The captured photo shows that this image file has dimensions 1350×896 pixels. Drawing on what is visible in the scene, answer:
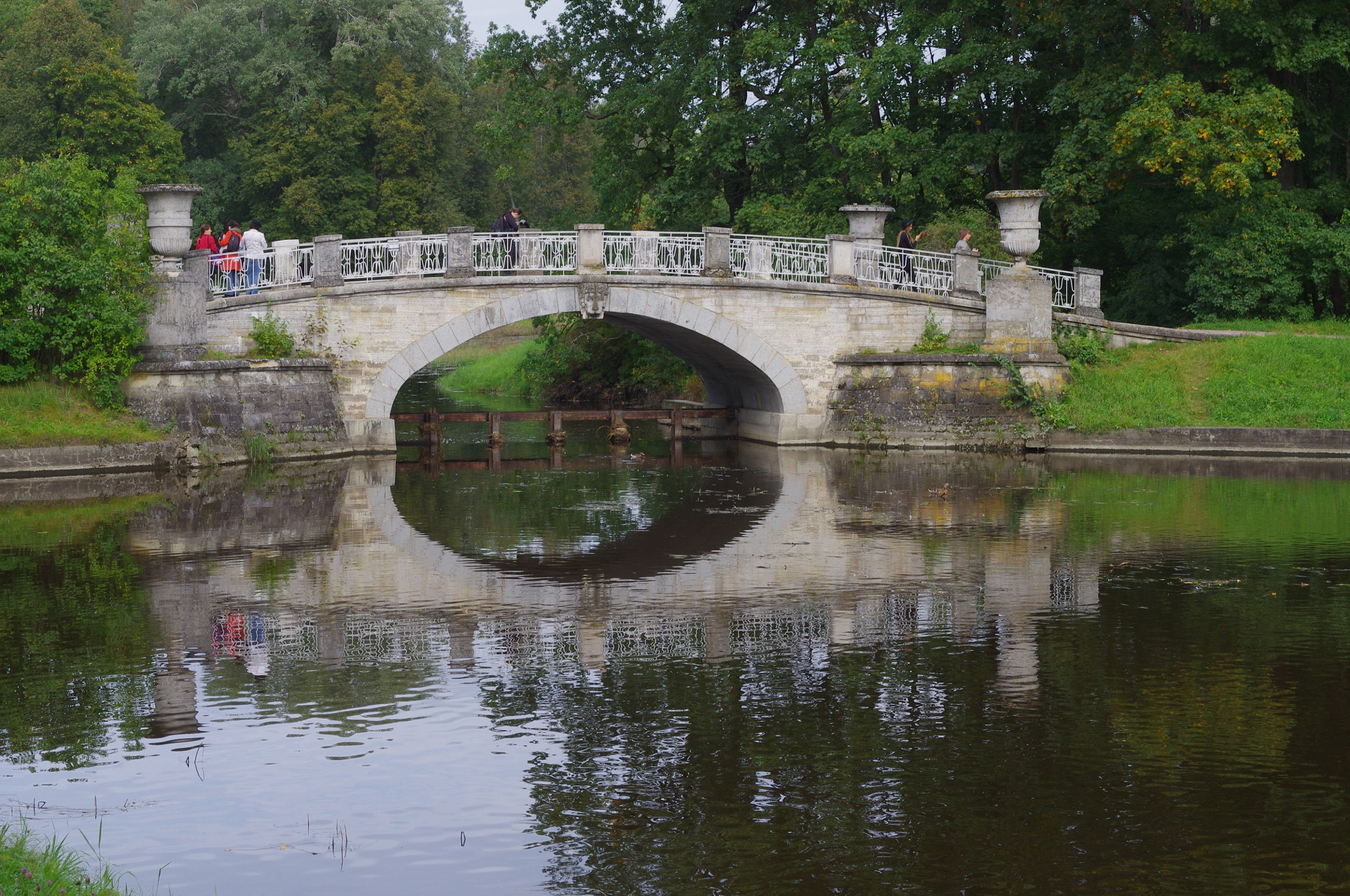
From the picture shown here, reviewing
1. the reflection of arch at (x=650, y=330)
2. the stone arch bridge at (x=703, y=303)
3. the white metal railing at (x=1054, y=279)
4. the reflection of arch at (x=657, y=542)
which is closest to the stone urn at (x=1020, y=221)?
the stone arch bridge at (x=703, y=303)

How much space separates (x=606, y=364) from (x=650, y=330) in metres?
8.49

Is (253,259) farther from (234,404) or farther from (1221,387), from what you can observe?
(1221,387)

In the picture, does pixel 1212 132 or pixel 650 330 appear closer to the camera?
pixel 1212 132

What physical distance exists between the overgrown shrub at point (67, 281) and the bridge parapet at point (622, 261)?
1916 mm

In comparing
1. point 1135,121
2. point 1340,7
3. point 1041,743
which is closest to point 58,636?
point 1041,743

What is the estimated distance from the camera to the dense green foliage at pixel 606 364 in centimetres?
3291

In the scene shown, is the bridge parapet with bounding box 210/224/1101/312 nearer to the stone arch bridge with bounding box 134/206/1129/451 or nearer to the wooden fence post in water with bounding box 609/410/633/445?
the stone arch bridge with bounding box 134/206/1129/451

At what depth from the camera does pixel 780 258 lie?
23484 mm

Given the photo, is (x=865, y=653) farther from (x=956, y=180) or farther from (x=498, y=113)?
(x=498, y=113)

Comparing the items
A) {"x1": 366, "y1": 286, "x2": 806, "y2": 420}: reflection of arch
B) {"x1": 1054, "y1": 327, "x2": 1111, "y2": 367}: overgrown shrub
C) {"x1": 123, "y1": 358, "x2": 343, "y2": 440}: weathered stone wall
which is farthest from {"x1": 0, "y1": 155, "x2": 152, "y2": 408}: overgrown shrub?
{"x1": 1054, "y1": 327, "x2": 1111, "y2": 367}: overgrown shrub

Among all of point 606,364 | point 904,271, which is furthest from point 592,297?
point 606,364

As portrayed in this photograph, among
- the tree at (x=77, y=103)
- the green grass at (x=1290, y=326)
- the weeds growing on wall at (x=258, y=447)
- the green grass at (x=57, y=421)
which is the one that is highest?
the tree at (x=77, y=103)

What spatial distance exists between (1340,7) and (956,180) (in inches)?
298

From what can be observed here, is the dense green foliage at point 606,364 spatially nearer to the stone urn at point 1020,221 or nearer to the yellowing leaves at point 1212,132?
the stone urn at point 1020,221
